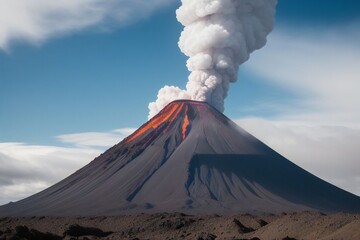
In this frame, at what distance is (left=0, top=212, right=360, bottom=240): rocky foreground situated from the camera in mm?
40594

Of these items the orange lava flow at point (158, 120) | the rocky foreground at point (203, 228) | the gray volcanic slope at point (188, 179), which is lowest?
the rocky foreground at point (203, 228)

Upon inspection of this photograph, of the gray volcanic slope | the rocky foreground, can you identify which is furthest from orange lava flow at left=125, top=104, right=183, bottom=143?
the rocky foreground

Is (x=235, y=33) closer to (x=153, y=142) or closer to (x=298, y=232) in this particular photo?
(x=153, y=142)

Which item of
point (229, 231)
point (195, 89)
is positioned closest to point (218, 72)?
point (195, 89)

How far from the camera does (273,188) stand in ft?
293


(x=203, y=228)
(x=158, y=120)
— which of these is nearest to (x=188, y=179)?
(x=158, y=120)

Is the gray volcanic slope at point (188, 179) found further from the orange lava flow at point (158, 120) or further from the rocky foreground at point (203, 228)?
the rocky foreground at point (203, 228)

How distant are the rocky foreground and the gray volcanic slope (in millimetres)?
17025

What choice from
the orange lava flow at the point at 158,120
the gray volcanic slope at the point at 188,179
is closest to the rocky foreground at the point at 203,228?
the gray volcanic slope at the point at 188,179

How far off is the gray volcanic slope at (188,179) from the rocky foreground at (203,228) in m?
17.0

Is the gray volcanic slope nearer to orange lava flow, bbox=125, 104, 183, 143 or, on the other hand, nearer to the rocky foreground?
orange lava flow, bbox=125, 104, 183, 143

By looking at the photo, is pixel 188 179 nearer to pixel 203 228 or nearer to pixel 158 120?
pixel 158 120

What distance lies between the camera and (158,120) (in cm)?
10919

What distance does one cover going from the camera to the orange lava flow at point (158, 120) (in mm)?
107250
